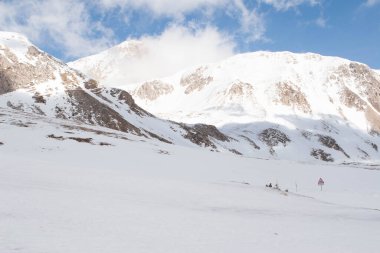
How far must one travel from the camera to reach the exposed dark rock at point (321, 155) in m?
171

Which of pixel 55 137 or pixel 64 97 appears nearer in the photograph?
A: pixel 55 137

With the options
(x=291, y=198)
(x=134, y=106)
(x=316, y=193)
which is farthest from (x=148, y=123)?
(x=291, y=198)

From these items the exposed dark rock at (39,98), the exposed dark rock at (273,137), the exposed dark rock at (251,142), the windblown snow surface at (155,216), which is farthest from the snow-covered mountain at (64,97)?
the windblown snow surface at (155,216)

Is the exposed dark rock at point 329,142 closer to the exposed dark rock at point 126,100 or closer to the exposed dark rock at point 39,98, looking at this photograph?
the exposed dark rock at point 126,100

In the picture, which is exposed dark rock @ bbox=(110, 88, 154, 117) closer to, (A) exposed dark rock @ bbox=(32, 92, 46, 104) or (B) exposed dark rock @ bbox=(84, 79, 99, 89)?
(B) exposed dark rock @ bbox=(84, 79, 99, 89)

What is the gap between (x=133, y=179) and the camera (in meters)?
25.5

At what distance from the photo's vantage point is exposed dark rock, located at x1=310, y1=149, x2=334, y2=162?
170625 millimetres

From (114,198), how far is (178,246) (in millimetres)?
6509

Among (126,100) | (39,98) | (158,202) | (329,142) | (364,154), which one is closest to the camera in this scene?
(158,202)

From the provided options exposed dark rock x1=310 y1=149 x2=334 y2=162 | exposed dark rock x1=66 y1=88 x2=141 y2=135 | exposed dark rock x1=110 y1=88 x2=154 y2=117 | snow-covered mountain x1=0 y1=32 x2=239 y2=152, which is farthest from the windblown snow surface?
exposed dark rock x1=310 y1=149 x2=334 y2=162

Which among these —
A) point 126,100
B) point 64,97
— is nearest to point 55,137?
point 64,97

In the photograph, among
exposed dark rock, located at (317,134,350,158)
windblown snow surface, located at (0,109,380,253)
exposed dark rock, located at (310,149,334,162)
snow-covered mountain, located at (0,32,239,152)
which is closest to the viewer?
windblown snow surface, located at (0,109,380,253)

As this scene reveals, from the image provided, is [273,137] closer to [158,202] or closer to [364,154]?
[364,154]

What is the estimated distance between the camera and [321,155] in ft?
569
